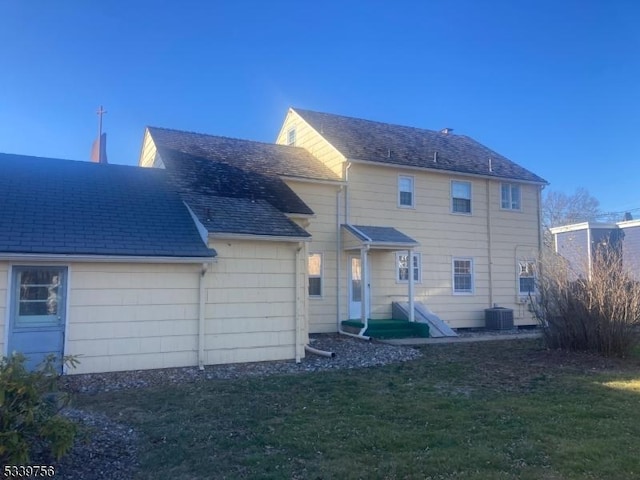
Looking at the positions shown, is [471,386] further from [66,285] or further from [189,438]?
[66,285]

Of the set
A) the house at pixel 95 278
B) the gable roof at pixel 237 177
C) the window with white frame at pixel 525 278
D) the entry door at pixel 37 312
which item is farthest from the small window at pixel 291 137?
the entry door at pixel 37 312

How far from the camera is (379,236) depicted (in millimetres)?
14500

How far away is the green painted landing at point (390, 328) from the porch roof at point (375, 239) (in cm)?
226

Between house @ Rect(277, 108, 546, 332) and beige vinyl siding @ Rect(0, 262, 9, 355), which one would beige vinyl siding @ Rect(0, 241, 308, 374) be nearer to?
beige vinyl siding @ Rect(0, 262, 9, 355)

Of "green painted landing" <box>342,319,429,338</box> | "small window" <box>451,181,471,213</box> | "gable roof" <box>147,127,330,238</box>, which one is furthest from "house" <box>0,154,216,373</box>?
"small window" <box>451,181,471,213</box>

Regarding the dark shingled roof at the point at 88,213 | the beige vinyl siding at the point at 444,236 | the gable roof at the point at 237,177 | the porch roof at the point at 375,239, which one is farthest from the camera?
the beige vinyl siding at the point at 444,236

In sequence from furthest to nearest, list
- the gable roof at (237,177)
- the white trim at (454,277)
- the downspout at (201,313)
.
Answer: the white trim at (454,277) < the gable roof at (237,177) < the downspout at (201,313)

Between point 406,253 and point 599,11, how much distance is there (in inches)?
365

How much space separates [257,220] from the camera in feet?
35.8

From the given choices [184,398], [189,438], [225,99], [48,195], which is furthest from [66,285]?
[225,99]

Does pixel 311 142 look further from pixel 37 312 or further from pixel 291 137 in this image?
pixel 37 312

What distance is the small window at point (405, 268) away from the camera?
15727 millimetres

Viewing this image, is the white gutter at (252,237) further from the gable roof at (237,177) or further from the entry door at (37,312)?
the entry door at (37,312)

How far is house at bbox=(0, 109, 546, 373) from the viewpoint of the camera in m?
8.97
